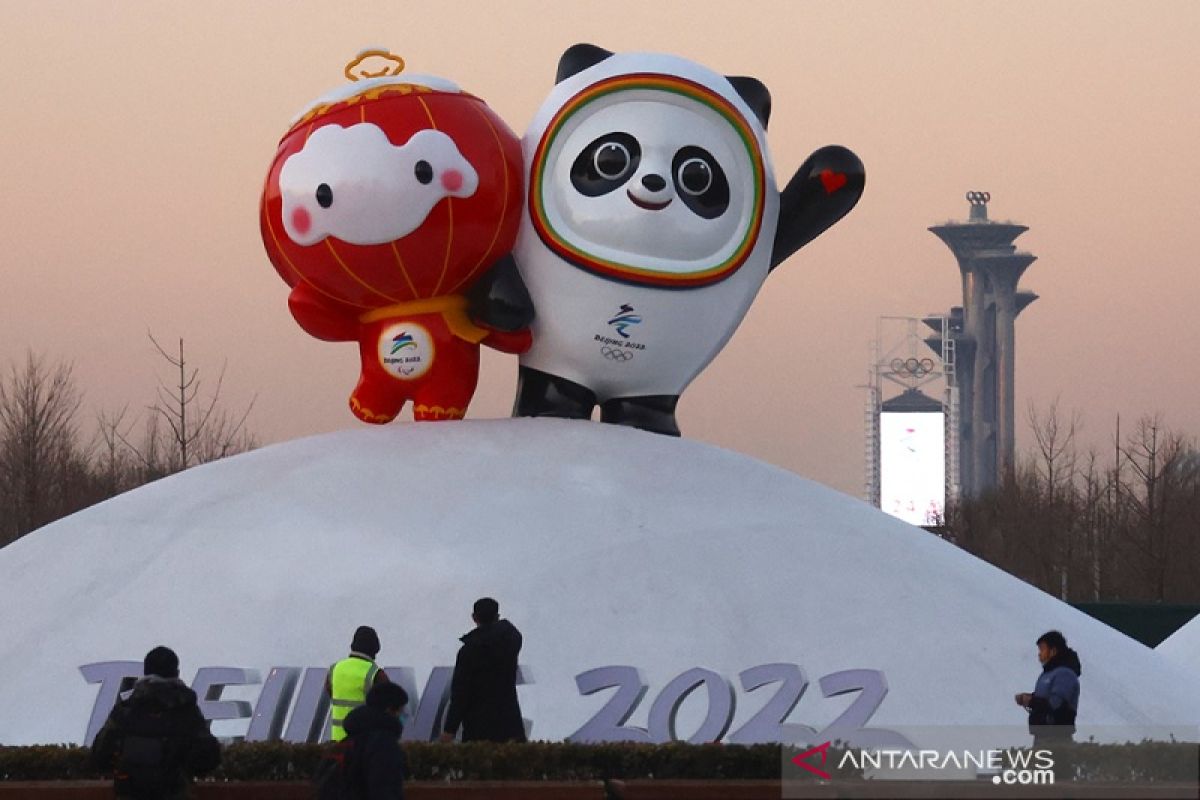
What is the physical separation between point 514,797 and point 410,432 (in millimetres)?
8047

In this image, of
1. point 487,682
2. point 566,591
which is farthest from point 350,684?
point 566,591

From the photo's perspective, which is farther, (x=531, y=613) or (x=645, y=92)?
(x=645, y=92)

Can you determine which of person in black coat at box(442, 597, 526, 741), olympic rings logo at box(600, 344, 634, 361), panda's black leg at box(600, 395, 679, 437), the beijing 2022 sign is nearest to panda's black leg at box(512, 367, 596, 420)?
panda's black leg at box(600, 395, 679, 437)

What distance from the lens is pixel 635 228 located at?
2058 centimetres

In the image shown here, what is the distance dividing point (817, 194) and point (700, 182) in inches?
63.6

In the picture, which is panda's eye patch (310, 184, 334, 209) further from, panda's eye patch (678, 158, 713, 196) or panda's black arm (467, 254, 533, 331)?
panda's eye patch (678, 158, 713, 196)

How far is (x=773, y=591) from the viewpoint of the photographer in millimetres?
19172

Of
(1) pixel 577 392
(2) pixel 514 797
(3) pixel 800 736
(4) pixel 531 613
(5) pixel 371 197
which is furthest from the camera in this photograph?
(1) pixel 577 392

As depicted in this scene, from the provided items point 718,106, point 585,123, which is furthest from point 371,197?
point 718,106

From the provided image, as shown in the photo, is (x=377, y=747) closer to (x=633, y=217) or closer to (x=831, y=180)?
(x=633, y=217)

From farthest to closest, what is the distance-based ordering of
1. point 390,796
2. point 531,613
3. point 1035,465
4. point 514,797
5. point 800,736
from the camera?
point 1035,465 < point 531,613 < point 800,736 < point 514,797 < point 390,796

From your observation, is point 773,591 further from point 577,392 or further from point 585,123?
point 585,123

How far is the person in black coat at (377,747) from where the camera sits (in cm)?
1191

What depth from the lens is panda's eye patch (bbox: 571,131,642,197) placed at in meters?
20.7
